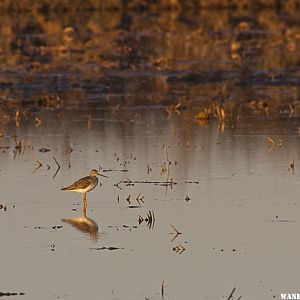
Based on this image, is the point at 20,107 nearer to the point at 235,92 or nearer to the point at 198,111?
the point at 198,111

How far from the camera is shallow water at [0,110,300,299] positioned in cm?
922

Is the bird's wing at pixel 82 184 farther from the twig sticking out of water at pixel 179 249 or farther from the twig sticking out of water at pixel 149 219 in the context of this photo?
the twig sticking out of water at pixel 179 249

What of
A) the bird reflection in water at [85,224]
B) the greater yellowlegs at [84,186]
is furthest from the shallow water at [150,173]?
the greater yellowlegs at [84,186]

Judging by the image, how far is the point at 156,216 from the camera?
11562 mm

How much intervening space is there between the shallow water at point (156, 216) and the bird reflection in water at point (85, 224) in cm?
5

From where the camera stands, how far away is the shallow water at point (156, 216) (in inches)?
363

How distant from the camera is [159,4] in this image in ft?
171

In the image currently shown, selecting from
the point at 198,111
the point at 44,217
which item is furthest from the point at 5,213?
the point at 198,111

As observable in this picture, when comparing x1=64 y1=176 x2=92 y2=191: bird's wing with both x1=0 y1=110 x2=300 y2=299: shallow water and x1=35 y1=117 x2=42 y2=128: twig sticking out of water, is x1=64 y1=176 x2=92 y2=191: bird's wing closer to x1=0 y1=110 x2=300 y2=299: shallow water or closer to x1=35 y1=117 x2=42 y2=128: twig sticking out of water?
x1=0 y1=110 x2=300 y2=299: shallow water

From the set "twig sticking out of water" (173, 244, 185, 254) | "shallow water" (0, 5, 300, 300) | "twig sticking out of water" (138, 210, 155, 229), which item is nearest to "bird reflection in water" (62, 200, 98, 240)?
"shallow water" (0, 5, 300, 300)

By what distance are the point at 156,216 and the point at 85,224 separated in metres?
0.71

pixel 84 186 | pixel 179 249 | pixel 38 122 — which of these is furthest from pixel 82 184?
pixel 38 122

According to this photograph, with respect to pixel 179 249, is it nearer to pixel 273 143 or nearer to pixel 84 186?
pixel 84 186

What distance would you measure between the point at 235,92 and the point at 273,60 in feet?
19.5
